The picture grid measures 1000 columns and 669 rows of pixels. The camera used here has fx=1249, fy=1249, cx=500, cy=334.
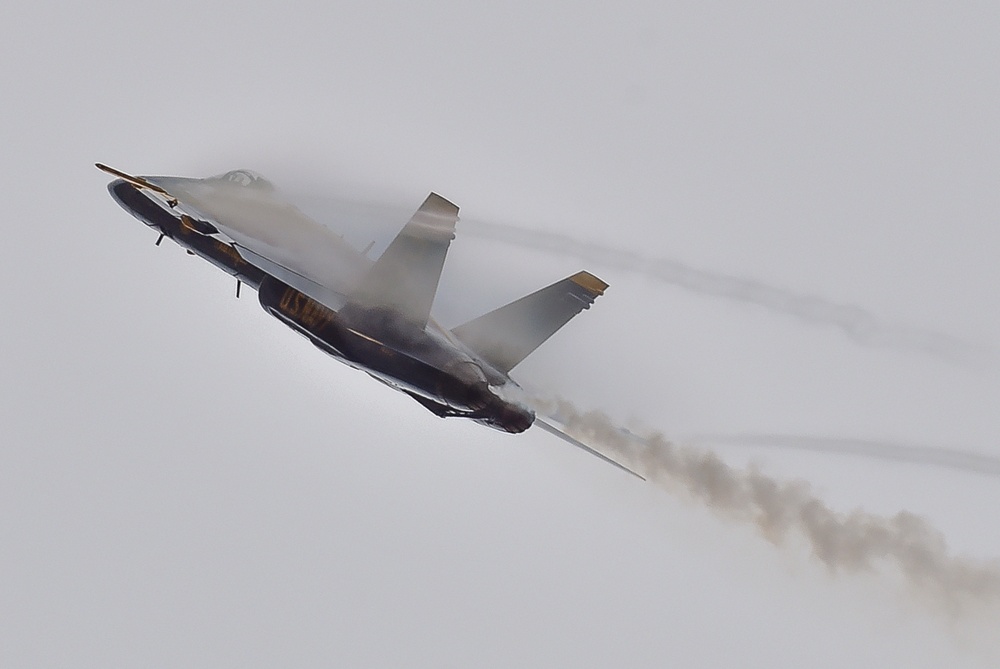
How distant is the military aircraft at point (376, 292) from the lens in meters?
22.8

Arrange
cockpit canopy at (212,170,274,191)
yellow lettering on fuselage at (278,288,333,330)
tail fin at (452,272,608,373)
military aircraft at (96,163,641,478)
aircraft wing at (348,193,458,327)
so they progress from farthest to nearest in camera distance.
A: cockpit canopy at (212,170,274,191) → tail fin at (452,272,608,373) → yellow lettering on fuselage at (278,288,333,330) → military aircraft at (96,163,641,478) → aircraft wing at (348,193,458,327)

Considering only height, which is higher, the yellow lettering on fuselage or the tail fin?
the tail fin

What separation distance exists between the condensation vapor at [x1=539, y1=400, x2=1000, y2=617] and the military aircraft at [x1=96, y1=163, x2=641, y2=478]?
2.23m

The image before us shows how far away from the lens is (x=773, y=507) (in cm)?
2595

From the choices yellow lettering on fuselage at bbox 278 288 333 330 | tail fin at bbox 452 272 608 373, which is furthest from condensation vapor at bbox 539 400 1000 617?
yellow lettering on fuselage at bbox 278 288 333 330

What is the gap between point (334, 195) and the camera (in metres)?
26.5

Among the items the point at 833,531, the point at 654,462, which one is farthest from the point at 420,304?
the point at 833,531

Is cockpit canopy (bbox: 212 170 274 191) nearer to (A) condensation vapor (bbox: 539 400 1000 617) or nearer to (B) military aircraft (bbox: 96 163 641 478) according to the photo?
(B) military aircraft (bbox: 96 163 641 478)

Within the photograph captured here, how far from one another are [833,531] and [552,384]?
6558mm

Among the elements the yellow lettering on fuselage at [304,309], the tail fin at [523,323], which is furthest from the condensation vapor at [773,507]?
the yellow lettering on fuselage at [304,309]

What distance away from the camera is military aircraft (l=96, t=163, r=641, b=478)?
896 inches

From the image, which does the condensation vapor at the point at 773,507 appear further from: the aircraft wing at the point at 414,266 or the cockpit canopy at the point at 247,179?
the cockpit canopy at the point at 247,179

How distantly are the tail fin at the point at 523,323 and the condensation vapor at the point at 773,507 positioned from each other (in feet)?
5.28

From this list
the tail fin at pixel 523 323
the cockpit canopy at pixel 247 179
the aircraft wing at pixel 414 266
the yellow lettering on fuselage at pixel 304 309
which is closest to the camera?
the aircraft wing at pixel 414 266
